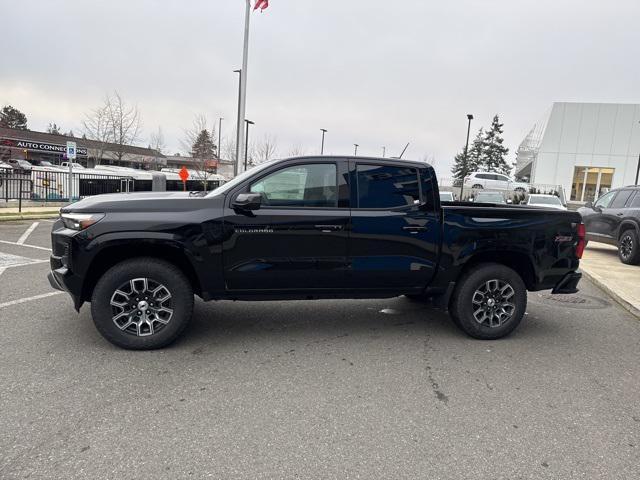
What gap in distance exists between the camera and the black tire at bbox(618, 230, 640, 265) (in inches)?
394

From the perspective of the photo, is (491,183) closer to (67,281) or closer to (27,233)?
(27,233)

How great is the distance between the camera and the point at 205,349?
4391 mm

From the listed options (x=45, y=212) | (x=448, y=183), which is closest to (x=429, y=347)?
(x=45, y=212)

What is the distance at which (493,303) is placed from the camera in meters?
4.94

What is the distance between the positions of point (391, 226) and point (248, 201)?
142cm

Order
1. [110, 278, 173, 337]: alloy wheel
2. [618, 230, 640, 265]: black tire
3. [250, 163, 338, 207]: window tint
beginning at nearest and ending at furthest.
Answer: [110, 278, 173, 337]: alloy wheel → [250, 163, 338, 207]: window tint → [618, 230, 640, 265]: black tire

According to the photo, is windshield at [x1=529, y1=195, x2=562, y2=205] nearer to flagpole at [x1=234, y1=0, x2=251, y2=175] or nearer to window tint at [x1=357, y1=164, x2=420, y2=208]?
flagpole at [x1=234, y1=0, x2=251, y2=175]

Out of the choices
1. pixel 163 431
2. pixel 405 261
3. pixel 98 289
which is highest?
pixel 405 261

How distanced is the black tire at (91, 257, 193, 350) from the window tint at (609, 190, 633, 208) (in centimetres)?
1092

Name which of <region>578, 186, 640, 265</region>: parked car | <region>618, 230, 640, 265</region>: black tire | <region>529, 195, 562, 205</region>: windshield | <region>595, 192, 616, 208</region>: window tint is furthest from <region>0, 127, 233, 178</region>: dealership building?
<region>618, 230, 640, 265</region>: black tire

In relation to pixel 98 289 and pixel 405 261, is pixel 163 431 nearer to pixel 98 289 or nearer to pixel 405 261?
pixel 98 289

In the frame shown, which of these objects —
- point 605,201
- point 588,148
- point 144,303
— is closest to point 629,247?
point 605,201

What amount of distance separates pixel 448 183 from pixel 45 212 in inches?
1507

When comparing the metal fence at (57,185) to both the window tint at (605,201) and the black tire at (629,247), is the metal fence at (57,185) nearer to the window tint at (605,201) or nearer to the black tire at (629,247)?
the window tint at (605,201)
